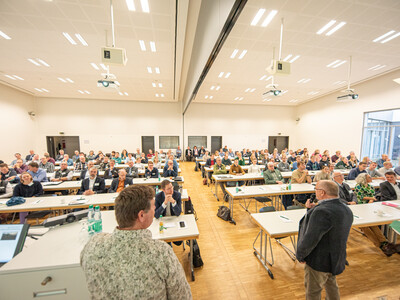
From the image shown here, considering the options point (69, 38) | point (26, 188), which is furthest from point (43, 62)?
point (26, 188)

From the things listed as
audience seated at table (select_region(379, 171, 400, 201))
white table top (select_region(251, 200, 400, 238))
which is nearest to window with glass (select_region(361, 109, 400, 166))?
audience seated at table (select_region(379, 171, 400, 201))

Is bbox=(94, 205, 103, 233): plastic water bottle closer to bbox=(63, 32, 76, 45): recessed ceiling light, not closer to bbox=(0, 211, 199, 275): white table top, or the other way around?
bbox=(0, 211, 199, 275): white table top

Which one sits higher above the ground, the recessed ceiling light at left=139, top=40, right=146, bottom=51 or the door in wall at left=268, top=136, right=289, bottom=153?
the recessed ceiling light at left=139, top=40, right=146, bottom=51

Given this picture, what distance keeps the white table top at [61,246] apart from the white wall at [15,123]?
11.7 metres

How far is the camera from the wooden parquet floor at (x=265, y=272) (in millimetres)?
2369

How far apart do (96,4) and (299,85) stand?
33.0ft

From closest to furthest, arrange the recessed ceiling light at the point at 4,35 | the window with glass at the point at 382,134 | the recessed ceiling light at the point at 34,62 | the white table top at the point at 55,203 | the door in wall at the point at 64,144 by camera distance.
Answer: the white table top at the point at 55,203 < the recessed ceiling light at the point at 4,35 < the recessed ceiling light at the point at 34,62 < the window with glass at the point at 382,134 < the door in wall at the point at 64,144

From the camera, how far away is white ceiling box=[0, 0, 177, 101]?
3.78m

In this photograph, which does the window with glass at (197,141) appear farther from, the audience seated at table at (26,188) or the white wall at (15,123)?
the white wall at (15,123)

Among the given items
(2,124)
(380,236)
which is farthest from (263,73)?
(2,124)

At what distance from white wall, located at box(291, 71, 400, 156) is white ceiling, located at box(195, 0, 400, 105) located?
3.72 ft

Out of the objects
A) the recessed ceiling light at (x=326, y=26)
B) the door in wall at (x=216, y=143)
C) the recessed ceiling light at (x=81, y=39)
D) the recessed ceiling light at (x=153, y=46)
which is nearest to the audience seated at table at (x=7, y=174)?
the recessed ceiling light at (x=81, y=39)

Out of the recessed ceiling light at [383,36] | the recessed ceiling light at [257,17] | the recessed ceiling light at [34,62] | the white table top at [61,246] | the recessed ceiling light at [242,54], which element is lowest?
the white table top at [61,246]

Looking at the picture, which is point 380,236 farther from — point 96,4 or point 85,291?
point 96,4
